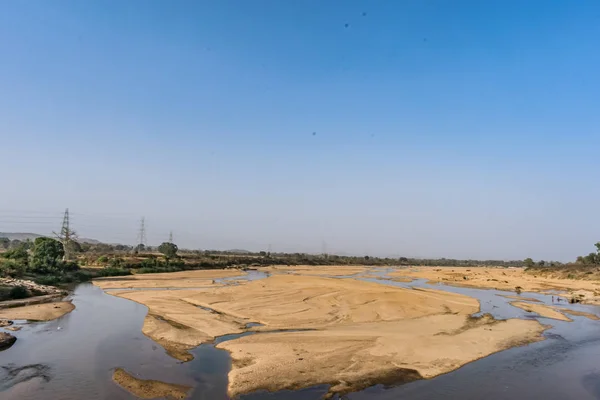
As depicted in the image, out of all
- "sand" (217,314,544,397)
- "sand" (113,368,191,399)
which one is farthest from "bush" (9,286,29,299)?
"sand" (113,368,191,399)

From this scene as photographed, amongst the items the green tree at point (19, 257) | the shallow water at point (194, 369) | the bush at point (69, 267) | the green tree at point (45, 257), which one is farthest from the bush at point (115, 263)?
the shallow water at point (194, 369)

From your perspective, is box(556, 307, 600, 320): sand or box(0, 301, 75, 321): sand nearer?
box(0, 301, 75, 321): sand

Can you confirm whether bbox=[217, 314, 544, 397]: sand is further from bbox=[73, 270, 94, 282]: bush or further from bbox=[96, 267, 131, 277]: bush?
bbox=[96, 267, 131, 277]: bush

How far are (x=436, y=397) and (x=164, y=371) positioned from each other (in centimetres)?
1045

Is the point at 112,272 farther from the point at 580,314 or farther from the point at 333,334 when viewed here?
the point at 580,314

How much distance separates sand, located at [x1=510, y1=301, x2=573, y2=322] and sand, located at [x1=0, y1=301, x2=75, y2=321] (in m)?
37.7

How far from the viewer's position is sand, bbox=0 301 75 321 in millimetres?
24656

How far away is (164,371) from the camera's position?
49.1ft

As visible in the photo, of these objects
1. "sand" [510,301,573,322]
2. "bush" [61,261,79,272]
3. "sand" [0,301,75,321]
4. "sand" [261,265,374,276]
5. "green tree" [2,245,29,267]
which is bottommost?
"sand" [0,301,75,321]

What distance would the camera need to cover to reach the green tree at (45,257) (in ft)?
155

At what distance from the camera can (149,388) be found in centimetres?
1314

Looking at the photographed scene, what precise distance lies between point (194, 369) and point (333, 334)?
324 inches

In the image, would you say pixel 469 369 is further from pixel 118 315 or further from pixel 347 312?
pixel 118 315

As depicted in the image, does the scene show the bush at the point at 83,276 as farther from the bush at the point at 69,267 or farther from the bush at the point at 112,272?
the bush at the point at 112,272
